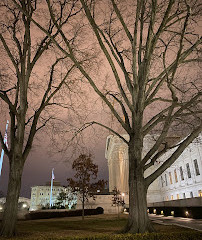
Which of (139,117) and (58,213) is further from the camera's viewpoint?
(58,213)

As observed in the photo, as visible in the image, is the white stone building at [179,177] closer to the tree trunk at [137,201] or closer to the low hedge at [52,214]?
the low hedge at [52,214]

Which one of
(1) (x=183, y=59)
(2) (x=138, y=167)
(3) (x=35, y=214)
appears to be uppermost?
(1) (x=183, y=59)

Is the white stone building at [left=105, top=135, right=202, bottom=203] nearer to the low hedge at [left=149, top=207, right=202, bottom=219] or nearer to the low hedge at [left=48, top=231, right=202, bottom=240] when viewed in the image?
the low hedge at [left=149, top=207, right=202, bottom=219]

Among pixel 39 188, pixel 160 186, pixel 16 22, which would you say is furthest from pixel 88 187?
pixel 39 188

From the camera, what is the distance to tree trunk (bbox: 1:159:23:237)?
921 cm

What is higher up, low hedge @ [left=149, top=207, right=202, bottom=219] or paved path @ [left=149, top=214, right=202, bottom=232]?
low hedge @ [left=149, top=207, right=202, bottom=219]

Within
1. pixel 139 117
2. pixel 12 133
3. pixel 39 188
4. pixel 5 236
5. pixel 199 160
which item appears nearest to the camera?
pixel 5 236

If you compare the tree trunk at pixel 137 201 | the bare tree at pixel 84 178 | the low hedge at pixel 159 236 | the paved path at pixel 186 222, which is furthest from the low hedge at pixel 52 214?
the low hedge at pixel 159 236

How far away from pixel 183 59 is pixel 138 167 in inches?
209

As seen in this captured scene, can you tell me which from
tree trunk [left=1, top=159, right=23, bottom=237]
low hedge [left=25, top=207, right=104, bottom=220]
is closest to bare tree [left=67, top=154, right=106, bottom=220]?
low hedge [left=25, top=207, right=104, bottom=220]

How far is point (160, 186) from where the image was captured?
50062 mm

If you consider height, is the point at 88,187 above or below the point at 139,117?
below

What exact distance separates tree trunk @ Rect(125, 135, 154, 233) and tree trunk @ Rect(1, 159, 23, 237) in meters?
4.88

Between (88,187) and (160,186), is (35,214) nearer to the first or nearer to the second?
(88,187)
